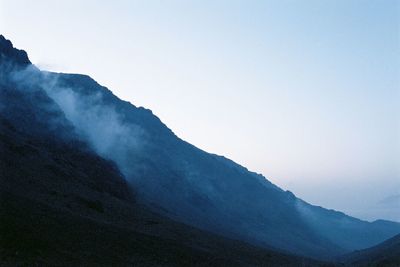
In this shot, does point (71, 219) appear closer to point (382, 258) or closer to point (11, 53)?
point (382, 258)

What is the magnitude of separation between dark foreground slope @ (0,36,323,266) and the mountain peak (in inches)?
736

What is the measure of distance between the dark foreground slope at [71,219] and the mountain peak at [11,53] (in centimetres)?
1869

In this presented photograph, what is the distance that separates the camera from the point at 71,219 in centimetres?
5112

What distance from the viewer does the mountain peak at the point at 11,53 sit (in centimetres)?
12738

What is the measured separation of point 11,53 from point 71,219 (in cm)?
9481

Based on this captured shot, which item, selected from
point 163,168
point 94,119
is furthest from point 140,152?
point 94,119

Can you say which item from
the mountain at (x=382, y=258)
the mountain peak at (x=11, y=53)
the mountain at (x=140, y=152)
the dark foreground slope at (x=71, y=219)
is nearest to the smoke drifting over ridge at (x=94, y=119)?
the mountain at (x=140, y=152)

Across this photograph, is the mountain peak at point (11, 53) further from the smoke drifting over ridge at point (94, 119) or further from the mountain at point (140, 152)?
the smoke drifting over ridge at point (94, 119)

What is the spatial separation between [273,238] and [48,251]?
130575mm

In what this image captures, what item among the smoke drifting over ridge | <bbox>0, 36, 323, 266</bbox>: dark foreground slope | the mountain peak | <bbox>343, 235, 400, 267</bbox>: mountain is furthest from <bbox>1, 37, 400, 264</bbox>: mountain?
<bbox>343, 235, 400, 267</bbox>: mountain

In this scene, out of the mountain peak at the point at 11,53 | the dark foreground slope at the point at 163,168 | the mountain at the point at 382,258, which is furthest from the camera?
the dark foreground slope at the point at 163,168

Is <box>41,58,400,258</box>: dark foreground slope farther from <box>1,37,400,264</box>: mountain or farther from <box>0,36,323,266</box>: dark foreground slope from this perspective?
<box>0,36,323,266</box>: dark foreground slope

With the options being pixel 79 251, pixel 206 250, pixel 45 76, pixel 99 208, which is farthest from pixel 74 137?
pixel 79 251

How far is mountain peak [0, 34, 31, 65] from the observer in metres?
127
